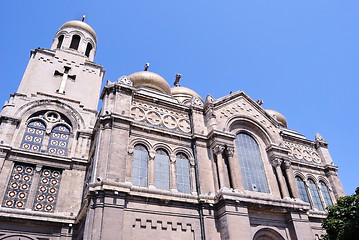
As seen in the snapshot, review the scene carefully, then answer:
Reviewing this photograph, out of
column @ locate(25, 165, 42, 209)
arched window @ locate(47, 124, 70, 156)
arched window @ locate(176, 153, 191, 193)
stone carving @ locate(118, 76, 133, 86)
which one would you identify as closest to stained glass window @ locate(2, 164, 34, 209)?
column @ locate(25, 165, 42, 209)

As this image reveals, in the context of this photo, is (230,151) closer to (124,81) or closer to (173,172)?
(173,172)

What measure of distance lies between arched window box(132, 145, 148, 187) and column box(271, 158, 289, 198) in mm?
9771

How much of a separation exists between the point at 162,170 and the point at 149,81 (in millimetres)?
13098

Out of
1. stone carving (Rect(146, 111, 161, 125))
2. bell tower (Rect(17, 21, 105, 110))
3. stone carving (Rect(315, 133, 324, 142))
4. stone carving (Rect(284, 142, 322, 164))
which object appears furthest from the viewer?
stone carving (Rect(315, 133, 324, 142))

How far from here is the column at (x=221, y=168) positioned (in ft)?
56.8

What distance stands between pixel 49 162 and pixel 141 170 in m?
7.14

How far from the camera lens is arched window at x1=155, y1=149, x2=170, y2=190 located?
54.8 feet

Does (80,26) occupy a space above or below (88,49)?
above

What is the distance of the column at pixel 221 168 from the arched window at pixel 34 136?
12459 mm

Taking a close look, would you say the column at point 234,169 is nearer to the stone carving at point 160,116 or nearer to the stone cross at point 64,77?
the stone carving at point 160,116

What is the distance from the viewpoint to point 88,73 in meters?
25.8

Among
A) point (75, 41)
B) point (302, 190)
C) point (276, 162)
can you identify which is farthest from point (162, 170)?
point (75, 41)

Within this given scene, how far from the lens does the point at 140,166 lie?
16.7 meters

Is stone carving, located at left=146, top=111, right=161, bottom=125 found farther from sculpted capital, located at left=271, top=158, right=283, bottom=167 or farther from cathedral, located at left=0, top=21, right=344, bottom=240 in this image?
sculpted capital, located at left=271, top=158, right=283, bottom=167
